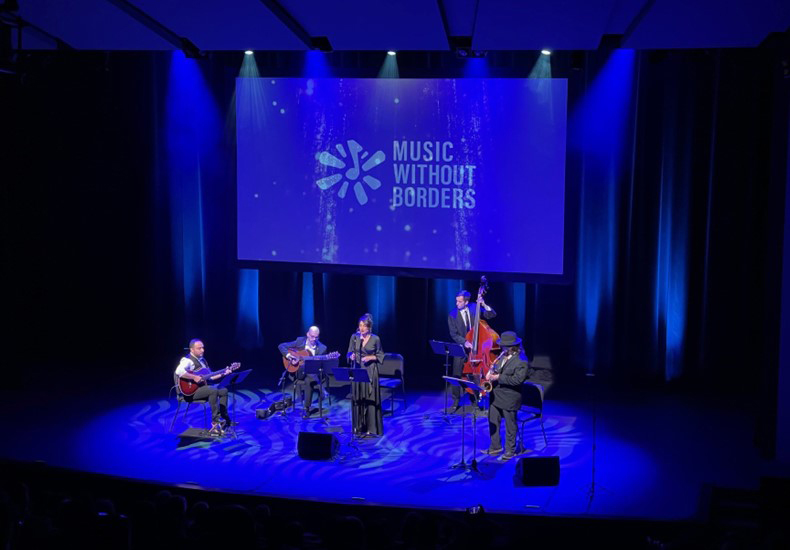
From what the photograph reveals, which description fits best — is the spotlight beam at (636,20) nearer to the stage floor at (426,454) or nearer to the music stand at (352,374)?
the stage floor at (426,454)

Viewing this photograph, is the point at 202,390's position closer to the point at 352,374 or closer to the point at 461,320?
the point at 352,374

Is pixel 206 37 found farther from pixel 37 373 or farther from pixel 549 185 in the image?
pixel 37 373

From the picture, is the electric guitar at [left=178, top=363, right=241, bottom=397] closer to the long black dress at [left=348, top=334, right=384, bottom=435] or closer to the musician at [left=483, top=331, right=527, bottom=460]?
the long black dress at [left=348, top=334, right=384, bottom=435]

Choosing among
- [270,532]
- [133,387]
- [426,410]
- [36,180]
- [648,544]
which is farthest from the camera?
[36,180]

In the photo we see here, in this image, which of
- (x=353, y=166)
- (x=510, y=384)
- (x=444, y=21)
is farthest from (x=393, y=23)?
(x=510, y=384)

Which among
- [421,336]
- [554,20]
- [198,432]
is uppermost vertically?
[554,20]

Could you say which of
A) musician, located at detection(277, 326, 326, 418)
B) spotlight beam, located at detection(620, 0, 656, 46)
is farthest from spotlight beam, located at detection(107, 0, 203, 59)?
spotlight beam, located at detection(620, 0, 656, 46)

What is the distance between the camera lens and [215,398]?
31.9ft

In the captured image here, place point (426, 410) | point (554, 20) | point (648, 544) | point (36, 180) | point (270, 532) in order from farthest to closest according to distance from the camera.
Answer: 1. point (36, 180)
2. point (426, 410)
3. point (554, 20)
4. point (648, 544)
5. point (270, 532)

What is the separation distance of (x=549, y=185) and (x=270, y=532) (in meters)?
6.97

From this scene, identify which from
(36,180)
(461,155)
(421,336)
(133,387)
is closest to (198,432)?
(133,387)

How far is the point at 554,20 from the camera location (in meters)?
8.71

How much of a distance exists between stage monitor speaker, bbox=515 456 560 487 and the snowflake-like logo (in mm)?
4627

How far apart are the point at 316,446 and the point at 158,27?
482 cm
